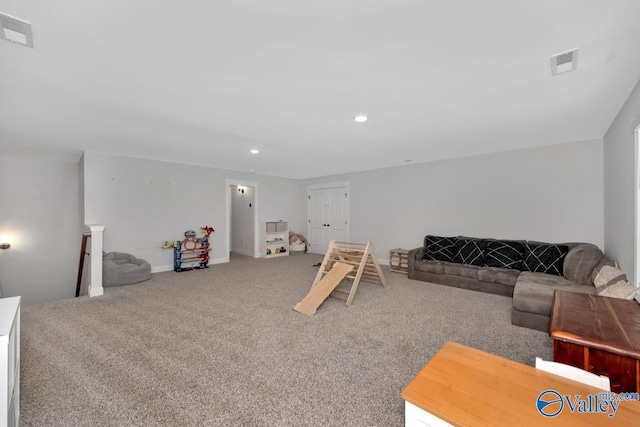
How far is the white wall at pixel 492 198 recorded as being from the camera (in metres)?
4.12

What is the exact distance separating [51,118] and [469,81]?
446cm

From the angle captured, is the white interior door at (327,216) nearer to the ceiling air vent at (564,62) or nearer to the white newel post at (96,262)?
the white newel post at (96,262)

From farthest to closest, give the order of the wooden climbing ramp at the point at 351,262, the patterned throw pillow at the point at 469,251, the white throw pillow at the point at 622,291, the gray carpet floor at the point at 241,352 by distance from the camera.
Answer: the patterned throw pillow at the point at 469,251, the wooden climbing ramp at the point at 351,262, the white throw pillow at the point at 622,291, the gray carpet floor at the point at 241,352

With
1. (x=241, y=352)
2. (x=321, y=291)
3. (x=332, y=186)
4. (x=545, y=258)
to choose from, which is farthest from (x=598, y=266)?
(x=332, y=186)

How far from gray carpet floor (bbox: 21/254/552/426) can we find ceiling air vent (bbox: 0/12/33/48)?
237cm

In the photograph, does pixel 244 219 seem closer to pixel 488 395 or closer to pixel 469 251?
pixel 469 251

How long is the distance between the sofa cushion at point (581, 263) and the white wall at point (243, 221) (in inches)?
254

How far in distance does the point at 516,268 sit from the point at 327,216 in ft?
15.2

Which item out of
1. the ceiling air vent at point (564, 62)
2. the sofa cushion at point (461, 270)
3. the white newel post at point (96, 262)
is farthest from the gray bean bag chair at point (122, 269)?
the ceiling air vent at point (564, 62)

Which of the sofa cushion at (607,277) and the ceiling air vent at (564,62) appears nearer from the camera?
the ceiling air vent at (564,62)

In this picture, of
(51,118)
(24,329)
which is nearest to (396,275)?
(24,329)

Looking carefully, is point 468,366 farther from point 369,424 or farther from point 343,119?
point 343,119

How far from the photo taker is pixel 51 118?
308cm

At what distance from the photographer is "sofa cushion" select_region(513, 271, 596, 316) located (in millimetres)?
2811
